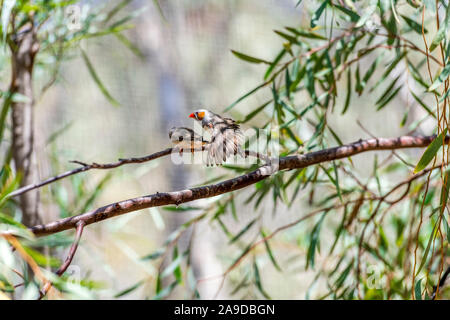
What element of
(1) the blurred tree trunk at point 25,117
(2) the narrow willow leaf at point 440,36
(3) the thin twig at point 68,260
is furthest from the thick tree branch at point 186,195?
(1) the blurred tree trunk at point 25,117

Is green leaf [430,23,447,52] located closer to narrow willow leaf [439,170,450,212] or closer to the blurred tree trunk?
narrow willow leaf [439,170,450,212]

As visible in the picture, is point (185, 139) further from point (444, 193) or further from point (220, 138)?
point (444, 193)

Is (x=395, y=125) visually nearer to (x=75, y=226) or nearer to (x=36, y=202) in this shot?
(x=36, y=202)

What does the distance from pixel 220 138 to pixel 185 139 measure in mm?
35

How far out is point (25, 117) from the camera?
0.70 m

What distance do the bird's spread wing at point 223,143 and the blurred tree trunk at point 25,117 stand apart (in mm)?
340

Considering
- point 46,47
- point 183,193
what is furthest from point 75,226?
point 46,47

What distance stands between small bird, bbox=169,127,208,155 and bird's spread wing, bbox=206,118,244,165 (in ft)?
0.06

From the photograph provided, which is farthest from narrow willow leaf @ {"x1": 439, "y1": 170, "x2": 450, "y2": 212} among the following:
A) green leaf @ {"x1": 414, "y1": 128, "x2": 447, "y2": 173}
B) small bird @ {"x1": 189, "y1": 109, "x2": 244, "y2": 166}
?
small bird @ {"x1": 189, "y1": 109, "x2": 244, "y2": 166}

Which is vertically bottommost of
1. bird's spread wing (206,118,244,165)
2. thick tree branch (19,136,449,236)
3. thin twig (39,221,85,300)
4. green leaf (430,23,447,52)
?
thin twig (39,221,85,300)

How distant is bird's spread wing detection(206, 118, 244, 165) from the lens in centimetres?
42

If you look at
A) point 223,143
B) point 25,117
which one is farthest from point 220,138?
point 25,117

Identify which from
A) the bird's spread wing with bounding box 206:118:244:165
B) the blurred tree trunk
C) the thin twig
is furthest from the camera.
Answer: the blurred tree trunk
